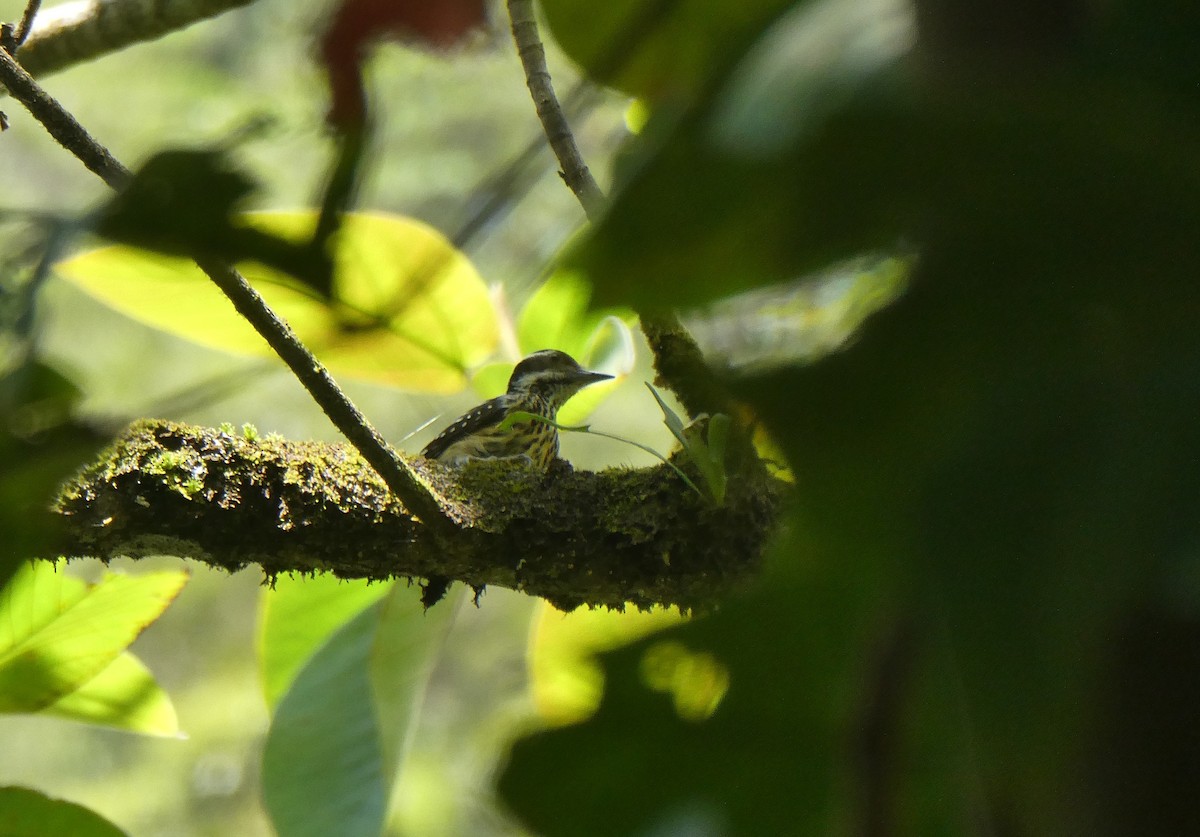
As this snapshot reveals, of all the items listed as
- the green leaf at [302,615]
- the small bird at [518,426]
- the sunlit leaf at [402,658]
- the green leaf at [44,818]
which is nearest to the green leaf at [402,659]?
the sunlit leaf at [402,658]

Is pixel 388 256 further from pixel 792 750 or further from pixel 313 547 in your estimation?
pixel 313 547

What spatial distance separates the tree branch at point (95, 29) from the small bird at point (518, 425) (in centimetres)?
143

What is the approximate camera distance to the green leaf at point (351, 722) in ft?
5.83

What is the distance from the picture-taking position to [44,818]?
5.60 feet

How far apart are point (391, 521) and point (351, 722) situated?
0.38 m

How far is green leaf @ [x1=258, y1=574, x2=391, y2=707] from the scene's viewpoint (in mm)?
2414

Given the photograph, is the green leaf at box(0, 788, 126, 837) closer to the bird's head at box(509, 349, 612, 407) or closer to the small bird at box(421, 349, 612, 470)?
the small bird at box(421, 349, 612, 470)

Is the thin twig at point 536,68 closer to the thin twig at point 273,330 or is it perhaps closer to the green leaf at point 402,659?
the thin twig at point 273,330

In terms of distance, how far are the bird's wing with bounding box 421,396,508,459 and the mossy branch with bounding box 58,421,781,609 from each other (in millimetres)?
1447

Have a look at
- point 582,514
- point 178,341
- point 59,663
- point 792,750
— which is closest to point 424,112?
point 582,514

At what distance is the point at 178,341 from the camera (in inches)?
273

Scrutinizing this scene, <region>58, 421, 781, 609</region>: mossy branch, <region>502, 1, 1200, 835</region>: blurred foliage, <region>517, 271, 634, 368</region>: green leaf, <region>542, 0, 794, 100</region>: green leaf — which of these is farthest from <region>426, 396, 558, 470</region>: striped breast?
<region>502, 1, 1200, 835</region>: blurred foliage

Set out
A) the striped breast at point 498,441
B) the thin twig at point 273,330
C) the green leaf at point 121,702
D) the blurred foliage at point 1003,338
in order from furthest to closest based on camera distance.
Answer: the striped breast at point 498,441
the green leaf at point 121,702
the thin twig at point 273,330
the blurred foliage at point 1003,338

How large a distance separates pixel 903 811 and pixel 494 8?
1.37 feet
